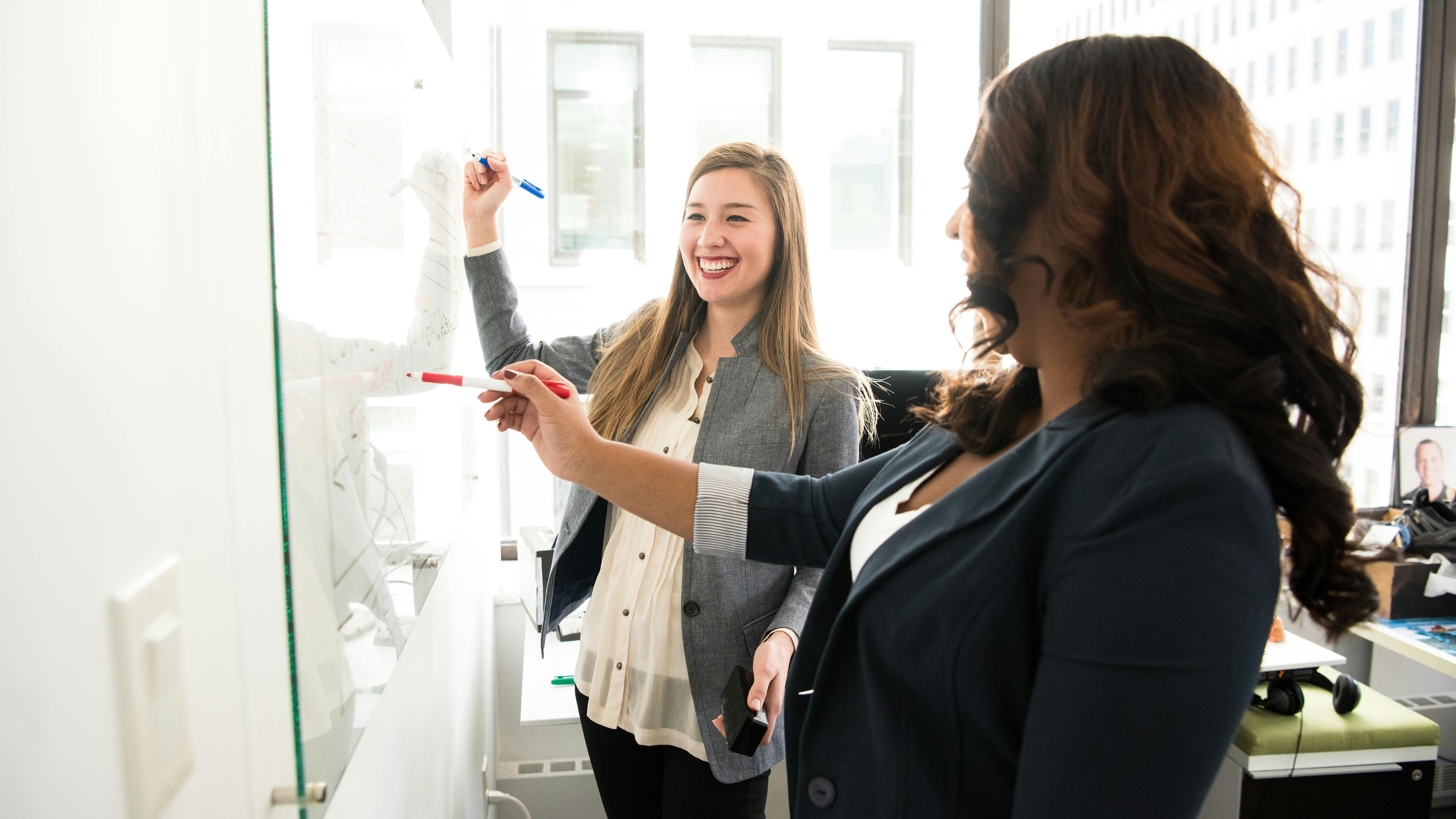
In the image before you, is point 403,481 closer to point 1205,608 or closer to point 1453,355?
point 1205,608

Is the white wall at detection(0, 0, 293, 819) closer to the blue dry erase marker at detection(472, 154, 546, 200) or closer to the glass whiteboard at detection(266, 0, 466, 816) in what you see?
the glass whiteboard at detection(266, 0, 466, 816)

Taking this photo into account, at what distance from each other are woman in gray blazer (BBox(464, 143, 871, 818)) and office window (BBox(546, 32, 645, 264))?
1200 mm

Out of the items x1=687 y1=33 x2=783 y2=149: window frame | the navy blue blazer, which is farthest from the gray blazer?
x1=687 y1=33 x2=783 y2=149: window frame

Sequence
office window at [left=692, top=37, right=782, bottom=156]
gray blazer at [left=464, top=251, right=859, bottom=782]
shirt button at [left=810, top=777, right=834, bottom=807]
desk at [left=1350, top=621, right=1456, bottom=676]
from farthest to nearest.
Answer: office window at [left=692, top=37, right=782, bottom=156] → desk at [left=1350, top=621, right=1456, bottom=676] → gray blazer at [left=464, top=251, right=859, bottom=782] → shirt button at [left=810, top=777, right=834, bottom=807]

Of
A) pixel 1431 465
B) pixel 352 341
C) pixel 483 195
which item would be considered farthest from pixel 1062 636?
pixel 1431 465

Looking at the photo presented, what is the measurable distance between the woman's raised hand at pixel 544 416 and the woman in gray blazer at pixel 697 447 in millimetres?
272

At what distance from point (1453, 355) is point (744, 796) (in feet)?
10.4

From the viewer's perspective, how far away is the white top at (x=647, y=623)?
1.35 metres

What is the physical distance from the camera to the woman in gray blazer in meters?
1.33

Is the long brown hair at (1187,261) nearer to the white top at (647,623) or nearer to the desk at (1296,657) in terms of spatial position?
the white top at (647,623)

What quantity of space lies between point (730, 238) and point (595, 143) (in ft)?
4.67

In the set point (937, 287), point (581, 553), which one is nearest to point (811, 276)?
point (581, 553)

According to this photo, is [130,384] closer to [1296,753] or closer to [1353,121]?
[1296,753]

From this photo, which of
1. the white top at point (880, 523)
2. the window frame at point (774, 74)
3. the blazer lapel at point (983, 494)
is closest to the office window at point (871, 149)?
the window frame at point (774, 74)
